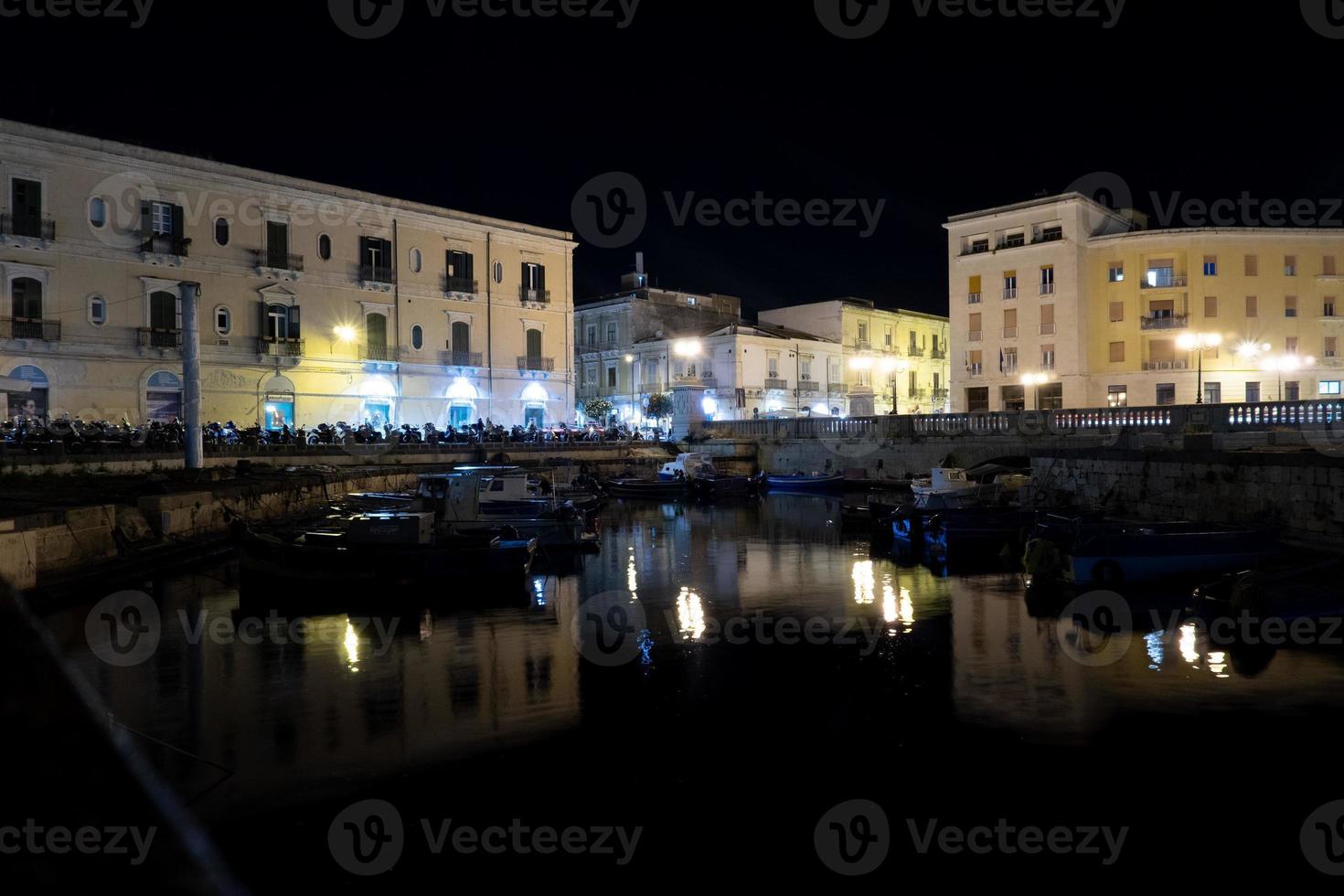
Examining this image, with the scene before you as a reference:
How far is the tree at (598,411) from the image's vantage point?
177 feet

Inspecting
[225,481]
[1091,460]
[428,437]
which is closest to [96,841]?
[225,481]

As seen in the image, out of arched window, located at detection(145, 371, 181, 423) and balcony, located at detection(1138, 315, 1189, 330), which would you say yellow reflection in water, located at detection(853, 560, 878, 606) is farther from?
balcony, located at detection(1138, 315, 1189, 330)

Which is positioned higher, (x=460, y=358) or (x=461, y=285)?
(x=461, y=285)

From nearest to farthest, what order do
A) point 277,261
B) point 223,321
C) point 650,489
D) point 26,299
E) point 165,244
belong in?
point 26,299
point 165,244
point 223,321
point 277,261
point 650,489

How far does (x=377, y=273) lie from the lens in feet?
125

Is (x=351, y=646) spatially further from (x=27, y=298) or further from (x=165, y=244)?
(x=165, y=244)

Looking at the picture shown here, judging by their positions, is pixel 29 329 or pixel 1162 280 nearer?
pixel 29 329

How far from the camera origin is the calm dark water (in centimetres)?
688

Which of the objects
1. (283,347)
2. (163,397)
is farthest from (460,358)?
(163,397)

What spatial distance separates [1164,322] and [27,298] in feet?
155

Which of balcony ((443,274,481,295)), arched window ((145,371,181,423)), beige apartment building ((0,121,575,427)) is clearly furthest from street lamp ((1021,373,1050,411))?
arched window ((145,371,181,423))

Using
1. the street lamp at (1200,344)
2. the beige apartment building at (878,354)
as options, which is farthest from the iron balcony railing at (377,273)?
the street lamp at (1200,344)

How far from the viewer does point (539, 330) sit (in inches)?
1719

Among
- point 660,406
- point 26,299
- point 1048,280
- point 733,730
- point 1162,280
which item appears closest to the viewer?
point 733,730
